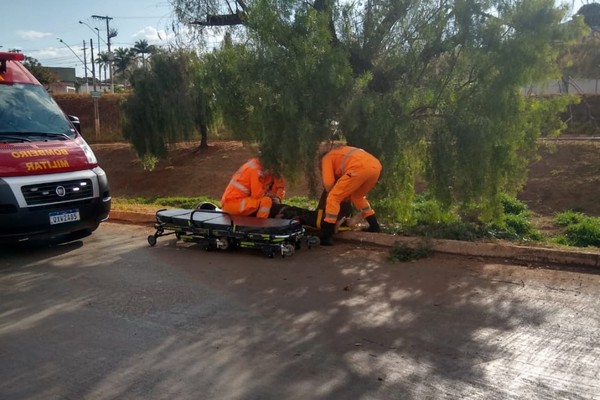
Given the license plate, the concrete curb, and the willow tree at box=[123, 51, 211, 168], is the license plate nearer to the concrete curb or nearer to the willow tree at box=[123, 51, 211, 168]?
the concrete curb

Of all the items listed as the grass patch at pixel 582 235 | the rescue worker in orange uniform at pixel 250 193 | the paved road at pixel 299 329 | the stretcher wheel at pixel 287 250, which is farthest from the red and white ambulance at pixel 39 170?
the grass patch at pixel 582 235

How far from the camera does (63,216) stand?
805 cm

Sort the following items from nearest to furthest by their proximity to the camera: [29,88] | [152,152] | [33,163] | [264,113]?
[33,163], [264,113], [29,88], [152,152]

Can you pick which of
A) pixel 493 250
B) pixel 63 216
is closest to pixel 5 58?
pixel 63 216

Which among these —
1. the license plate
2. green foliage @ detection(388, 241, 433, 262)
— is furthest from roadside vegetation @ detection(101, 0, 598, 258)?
the license plate

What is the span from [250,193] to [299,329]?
11.9 ft

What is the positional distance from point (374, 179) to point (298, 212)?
121 cm

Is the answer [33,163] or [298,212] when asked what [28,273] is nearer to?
[33,163]

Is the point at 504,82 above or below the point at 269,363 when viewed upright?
above

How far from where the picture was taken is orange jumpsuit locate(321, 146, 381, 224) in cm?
772

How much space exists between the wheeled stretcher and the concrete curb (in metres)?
0.78

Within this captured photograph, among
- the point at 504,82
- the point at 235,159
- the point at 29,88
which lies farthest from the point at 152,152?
the point at 504,82

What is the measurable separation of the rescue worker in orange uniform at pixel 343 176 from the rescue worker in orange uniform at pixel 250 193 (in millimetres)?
849

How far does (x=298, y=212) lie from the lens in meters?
8.47
